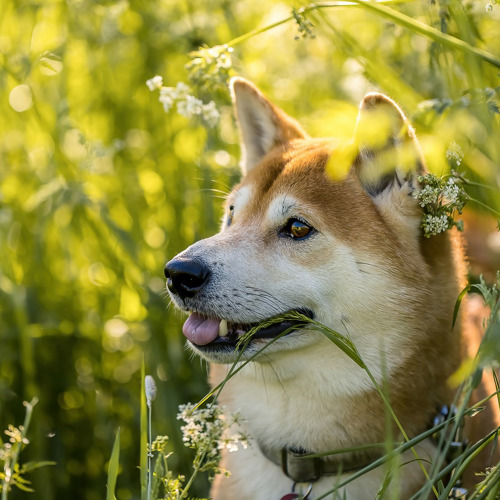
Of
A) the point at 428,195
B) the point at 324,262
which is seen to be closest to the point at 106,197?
the point at 324,262

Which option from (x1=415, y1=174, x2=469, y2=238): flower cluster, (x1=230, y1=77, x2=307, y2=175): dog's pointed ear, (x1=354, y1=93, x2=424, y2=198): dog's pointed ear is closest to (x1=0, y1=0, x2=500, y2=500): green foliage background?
(x1=230, y1=77, x2=307, y2=175): dog's pointed ear

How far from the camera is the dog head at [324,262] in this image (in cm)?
216

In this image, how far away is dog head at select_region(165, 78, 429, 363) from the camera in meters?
2.16

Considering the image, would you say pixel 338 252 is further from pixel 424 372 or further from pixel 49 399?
pixel 49 399

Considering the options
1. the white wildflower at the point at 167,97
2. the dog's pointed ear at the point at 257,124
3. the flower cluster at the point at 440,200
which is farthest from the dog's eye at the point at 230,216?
the flower cluster at the point at 440,200

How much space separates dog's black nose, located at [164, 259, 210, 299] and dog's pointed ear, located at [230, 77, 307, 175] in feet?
2.94

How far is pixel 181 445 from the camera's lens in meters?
2.92

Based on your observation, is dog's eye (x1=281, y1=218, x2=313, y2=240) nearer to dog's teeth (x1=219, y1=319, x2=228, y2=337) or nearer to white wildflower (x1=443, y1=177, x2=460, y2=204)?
dog's teeth (x1=219, y1=319, x2=228, y2=337)

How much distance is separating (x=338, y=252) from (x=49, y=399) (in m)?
1.70

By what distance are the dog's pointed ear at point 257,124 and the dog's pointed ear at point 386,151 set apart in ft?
1.76

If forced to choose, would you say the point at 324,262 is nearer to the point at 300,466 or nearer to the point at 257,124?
the point at 300,466

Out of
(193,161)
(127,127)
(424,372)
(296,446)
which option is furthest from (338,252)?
(127,127)

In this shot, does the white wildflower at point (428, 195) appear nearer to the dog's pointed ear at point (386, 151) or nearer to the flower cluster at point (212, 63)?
the dog's pointed ear at point (386, 151)

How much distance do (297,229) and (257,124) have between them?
751mm
